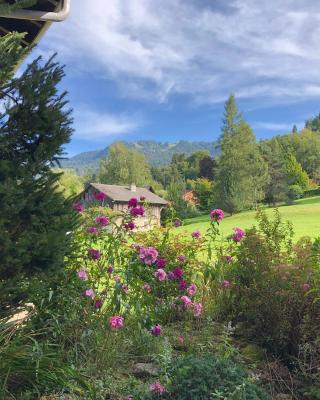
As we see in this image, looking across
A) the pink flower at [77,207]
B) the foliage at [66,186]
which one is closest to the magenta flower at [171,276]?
the pink flower at [77,207]

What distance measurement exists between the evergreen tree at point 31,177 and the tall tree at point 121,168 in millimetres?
68980

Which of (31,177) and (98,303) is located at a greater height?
(31,177)

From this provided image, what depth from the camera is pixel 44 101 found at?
3.38m

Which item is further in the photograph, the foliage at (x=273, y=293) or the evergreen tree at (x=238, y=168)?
the evergreen tree at (x=238, y=168)

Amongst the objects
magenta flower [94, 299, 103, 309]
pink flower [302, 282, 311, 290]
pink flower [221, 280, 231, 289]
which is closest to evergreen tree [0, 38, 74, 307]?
magenta flower [94, 299, 103, 309]

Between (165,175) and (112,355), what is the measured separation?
99.9 metres

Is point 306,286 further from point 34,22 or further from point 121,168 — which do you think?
point 121,168

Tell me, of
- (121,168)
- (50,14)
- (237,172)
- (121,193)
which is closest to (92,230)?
(50,14)

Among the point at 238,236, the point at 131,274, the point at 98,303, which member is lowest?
the point at 98,303

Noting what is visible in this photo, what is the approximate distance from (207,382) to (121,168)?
72.0m

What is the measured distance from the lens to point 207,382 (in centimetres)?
261

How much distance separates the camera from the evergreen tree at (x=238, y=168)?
50.5m

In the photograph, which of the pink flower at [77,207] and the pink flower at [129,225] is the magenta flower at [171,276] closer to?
the pink flower at [129,225]

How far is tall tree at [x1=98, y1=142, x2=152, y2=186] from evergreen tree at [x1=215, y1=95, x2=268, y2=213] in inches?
912
